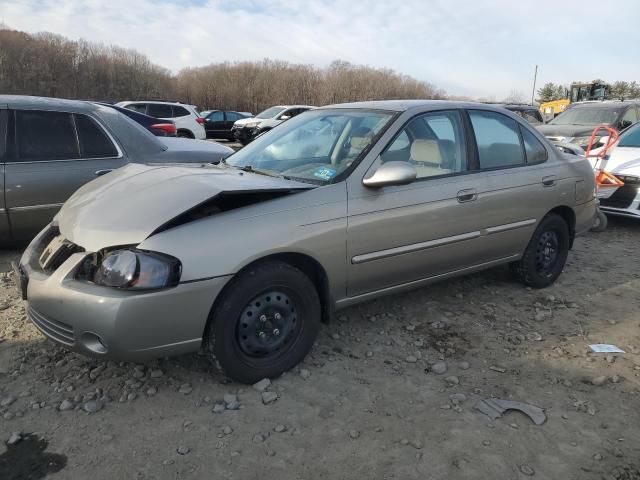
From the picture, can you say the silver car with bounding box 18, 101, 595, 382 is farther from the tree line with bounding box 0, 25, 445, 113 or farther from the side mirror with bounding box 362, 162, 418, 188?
the tree line with bounding box 0, 25, 445, 113

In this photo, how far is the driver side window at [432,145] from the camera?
11.6 ft

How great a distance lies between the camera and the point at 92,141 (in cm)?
498

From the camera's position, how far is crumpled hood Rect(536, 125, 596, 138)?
10604mm

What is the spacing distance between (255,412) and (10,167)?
11.2 feet

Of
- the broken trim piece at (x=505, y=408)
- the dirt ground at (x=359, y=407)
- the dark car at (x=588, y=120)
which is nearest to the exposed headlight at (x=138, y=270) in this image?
the dirt ground at (x=359, y=407)

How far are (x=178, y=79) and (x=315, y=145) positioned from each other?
6341cm

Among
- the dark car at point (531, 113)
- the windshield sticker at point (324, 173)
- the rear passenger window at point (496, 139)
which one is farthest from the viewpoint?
the dark car at point (531, 113)

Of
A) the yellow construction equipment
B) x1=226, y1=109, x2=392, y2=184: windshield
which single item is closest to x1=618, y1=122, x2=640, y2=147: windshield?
x1=226, y1=109, x2=392, y2=184: windshield

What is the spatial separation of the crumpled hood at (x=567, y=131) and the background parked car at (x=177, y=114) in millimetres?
10371

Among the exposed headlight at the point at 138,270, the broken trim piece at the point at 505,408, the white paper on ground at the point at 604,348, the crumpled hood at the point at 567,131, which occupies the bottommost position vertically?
the white paper on ground at the point at 604,348

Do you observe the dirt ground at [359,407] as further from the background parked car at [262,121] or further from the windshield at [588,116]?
the background parked car at [262,121]

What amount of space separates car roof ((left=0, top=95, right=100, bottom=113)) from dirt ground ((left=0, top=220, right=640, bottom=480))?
6.21 ft

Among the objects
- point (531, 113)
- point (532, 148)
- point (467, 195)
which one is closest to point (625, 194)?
point (532, 148)

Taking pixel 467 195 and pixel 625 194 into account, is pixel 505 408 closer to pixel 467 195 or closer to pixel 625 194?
pixel 467 195
